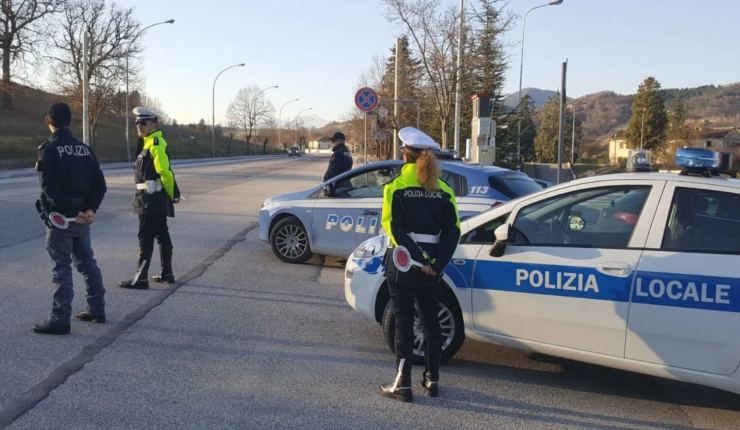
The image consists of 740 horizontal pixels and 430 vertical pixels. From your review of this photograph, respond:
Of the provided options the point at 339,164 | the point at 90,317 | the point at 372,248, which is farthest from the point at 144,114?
the point at 339,164

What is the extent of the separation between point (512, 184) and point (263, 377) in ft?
15.1

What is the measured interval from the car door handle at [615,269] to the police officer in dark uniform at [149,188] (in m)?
4.87

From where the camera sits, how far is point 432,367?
4523 millimetres

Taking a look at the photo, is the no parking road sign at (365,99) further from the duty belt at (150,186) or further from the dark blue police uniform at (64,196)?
the dark blue police uniform at (64,196)

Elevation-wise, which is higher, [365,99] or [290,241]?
[365,99]

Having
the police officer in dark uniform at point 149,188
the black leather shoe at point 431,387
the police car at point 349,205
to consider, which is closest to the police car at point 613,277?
the black leather shoe at point 431,387

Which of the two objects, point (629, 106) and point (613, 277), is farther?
point (629, 106)

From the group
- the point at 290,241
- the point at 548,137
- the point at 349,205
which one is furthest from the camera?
the point at 548,137

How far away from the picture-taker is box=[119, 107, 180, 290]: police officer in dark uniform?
24.0 feet

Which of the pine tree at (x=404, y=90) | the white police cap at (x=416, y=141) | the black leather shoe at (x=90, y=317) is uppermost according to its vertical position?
the pine tree at (x=404, y=90)

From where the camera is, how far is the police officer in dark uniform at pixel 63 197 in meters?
5.57

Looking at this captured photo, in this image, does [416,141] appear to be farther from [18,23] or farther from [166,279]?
[18,23]

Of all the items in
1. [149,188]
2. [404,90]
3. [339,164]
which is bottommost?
[149,188]

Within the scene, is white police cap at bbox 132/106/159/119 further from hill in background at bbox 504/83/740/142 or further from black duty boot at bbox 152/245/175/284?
hill in background at bbox 504/83/740/142
